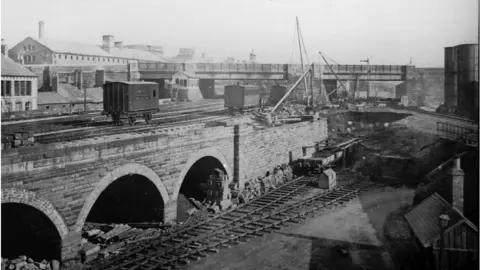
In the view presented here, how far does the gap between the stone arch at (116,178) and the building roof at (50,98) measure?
18.8m

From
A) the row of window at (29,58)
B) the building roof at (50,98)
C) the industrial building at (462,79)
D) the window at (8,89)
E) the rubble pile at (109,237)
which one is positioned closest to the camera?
the rubble pile at (109,237)

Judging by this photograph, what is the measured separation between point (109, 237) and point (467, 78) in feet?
44.1

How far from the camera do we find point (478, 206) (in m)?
11.5

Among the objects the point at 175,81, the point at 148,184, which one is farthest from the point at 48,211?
the point at 175,81

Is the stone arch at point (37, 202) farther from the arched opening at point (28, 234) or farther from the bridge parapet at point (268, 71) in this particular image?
the bridge parapet at point (268, 71)

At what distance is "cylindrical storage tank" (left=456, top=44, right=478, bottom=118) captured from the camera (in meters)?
13.7

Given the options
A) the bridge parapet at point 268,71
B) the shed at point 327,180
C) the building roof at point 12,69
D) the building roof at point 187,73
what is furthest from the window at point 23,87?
the building roof at point 187,73

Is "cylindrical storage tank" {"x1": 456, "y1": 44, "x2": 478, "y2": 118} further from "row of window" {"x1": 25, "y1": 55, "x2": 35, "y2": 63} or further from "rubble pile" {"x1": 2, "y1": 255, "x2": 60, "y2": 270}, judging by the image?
"row of window" {"x1": 25, "y1": 55, "x2": 35, "y2": 63}

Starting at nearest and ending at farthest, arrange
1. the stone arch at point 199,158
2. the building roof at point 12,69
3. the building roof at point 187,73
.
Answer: the stone arch at point 199,158 → the building roof at point 12,69 → the building roof at point 187,73

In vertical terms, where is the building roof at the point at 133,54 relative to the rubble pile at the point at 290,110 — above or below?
above

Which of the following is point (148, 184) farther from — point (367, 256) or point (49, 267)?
point (367, 256)

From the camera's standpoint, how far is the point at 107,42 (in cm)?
1736

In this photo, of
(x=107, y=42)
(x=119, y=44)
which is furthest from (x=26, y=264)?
(x=119, y=44)

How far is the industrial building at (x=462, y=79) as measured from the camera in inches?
547
